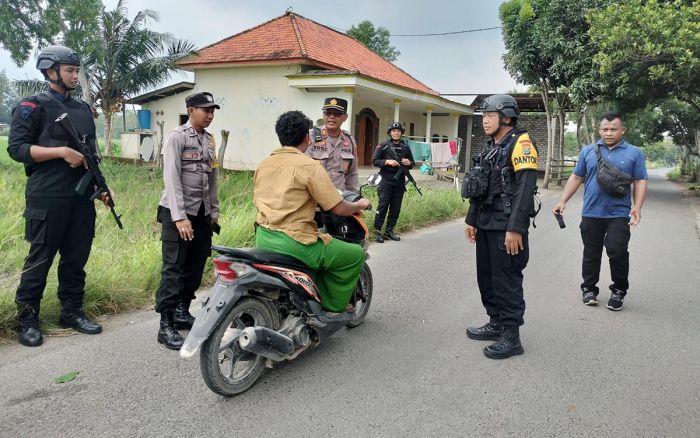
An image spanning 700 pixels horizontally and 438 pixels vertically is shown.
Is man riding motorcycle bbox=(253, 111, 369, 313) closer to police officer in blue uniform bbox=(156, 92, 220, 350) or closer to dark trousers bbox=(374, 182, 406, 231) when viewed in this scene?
police officer in blue uniform bbox=(156, 92, 220, 350)

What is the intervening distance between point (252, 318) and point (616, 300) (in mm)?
3496

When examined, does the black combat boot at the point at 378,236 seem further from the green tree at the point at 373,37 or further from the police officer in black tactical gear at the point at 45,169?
the green tree at the point at 373,37

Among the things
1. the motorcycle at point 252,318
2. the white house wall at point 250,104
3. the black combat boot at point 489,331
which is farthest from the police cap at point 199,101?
the white house wall at point 250,104

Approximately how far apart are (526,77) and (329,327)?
17355 millimetres

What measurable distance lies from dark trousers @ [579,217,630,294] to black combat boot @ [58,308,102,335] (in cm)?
438

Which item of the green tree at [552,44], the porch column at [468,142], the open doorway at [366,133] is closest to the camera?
the green tree at [552,44]

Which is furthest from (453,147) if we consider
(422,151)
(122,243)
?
(122,243)

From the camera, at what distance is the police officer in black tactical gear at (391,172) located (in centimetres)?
756

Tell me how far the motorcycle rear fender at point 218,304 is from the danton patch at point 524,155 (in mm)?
1762

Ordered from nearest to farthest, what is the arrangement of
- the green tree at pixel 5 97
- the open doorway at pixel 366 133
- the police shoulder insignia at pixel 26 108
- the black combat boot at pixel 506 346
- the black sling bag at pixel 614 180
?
the police shoulder insignia at pixel 26 108 → the black combat boot at pixel 506 346 → the black sling bag at pixel 614 180 → the open doorway at pixel 366 133 → the green tree at pixel 5 97

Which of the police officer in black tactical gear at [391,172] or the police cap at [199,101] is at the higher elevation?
the police cap at [199,101]

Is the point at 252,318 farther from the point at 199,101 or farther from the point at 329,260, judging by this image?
the point at 199,101

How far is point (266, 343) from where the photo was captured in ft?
9.52

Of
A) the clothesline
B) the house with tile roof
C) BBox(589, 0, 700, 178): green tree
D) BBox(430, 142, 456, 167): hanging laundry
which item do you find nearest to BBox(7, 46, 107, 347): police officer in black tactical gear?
the house with tile roof
